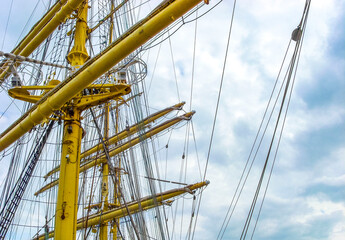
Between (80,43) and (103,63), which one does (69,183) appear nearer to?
(103,63)

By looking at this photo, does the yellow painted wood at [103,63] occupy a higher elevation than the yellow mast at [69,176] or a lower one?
higher

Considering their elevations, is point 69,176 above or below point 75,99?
below

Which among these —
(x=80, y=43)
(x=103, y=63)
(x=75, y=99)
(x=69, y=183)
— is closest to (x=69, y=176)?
(x=69, y=183)

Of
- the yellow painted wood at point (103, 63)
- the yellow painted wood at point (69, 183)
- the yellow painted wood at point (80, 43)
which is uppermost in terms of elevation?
the yellow painted wood at point (80, 43)

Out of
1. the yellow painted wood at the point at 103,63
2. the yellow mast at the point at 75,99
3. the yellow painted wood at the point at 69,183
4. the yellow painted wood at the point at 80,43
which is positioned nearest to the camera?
the yellow painted wood at the point at 103,63

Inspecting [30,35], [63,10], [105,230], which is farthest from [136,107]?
[105,230]

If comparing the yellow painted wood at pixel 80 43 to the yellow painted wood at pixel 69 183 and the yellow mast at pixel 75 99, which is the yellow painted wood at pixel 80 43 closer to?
the yellow mast at pixel 75 99

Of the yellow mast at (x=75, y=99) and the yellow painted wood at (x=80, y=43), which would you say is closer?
the yellow mast at (x=75, y=99)

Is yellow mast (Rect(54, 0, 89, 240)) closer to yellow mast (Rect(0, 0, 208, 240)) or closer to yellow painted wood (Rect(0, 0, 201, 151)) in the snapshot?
yellow mast (Rect(0, 0, 208, 240))

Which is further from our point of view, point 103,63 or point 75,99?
point 75,99

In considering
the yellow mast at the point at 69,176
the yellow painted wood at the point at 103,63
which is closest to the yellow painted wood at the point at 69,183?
the yellow mast at the point at 69,176

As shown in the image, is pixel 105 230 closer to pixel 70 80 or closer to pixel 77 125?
pixel 77 125

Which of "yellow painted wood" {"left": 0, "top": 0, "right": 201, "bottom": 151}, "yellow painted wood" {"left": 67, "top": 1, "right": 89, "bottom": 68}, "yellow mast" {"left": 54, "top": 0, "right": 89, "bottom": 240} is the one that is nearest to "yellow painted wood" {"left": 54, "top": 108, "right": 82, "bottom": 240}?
"yellow mast" {"left": 54, "top": 0, "right": 89, "bottom": 240}

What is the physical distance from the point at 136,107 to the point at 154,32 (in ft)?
12.9
